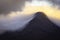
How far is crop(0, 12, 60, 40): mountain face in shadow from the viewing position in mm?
1164

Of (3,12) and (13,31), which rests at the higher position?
(3,12)

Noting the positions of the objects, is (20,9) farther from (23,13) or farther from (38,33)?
(38,33)

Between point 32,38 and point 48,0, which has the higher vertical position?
point 48,0

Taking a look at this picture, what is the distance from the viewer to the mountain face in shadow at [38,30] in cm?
116

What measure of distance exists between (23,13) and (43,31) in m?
0.18

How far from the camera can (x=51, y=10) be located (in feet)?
3.90

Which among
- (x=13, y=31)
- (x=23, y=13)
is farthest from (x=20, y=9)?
(x=13, y=31)

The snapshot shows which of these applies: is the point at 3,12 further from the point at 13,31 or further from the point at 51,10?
the point at 51,10

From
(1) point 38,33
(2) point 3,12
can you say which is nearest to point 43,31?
(1) point 38,33

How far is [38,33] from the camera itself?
1.17 m

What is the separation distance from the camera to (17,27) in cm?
116

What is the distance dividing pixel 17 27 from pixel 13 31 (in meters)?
0.04

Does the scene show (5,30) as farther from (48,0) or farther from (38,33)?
(48,0)

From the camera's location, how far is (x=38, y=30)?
3.83ft
